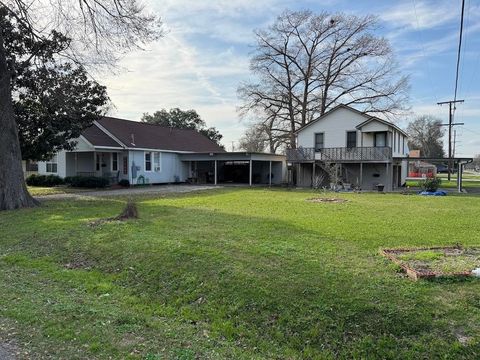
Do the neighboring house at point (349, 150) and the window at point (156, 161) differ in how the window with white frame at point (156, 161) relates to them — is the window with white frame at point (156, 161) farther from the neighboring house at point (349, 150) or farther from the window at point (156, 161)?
the neighboring house at point (349, 150)

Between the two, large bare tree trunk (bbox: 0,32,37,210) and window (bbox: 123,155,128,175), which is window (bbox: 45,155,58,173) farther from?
large bare tree trunk (bbox: 0,32,37,210)

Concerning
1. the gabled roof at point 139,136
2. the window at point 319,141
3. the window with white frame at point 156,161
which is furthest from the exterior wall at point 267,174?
the window with white frame at point 156,161

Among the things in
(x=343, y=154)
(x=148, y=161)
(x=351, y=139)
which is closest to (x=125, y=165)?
(x=148, y=161)

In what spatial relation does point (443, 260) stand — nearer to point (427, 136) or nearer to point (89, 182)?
point (89, 182)

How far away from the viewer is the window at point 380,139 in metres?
28.3

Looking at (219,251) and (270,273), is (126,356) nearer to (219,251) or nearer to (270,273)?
(270,273)

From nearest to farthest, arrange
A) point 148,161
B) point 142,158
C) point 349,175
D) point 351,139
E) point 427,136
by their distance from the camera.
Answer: point 142,158, point 148,161, point 349,175, point 351,139, point 427,136

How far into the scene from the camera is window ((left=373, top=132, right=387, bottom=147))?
92.9 ft

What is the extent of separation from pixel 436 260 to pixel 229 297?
137 inches

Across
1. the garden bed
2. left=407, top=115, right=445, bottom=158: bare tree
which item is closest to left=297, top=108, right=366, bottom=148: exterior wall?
the garden bed

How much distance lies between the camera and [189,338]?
13.9 feet

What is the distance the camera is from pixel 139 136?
2945 cm

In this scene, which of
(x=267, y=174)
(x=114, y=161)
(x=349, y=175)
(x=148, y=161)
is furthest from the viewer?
(x=267, y=174)

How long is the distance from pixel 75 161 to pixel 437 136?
259ft
